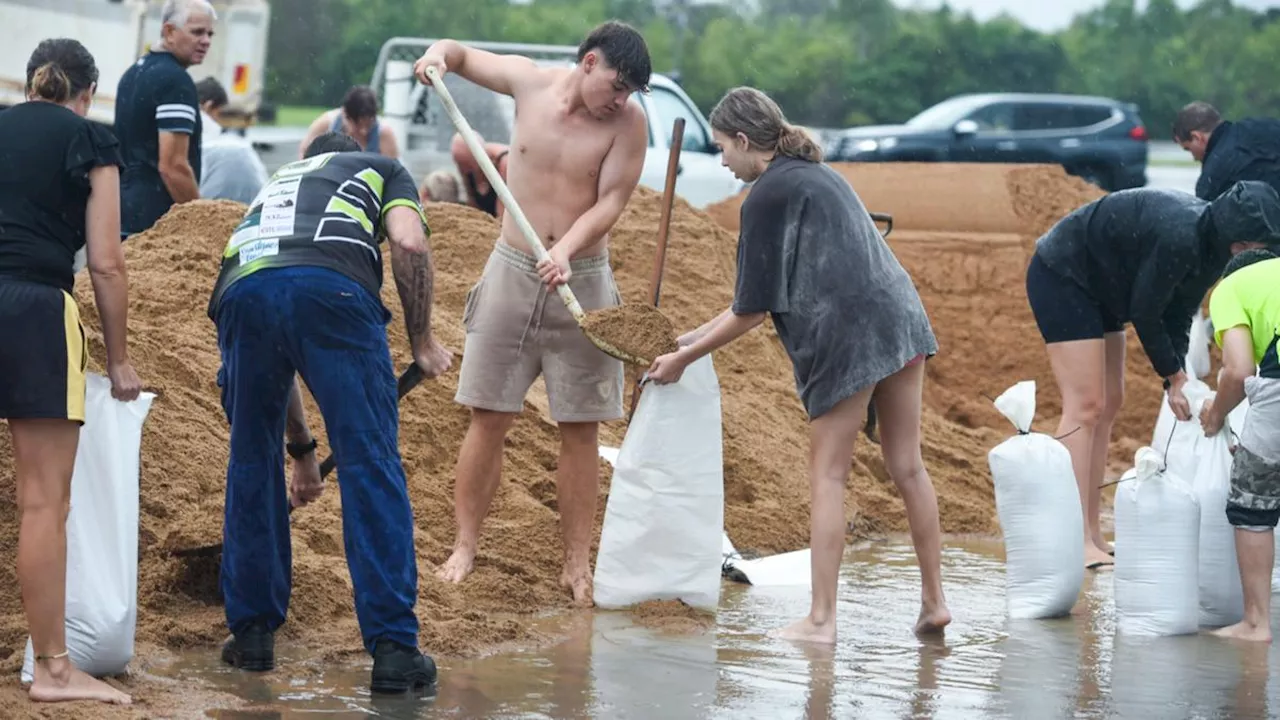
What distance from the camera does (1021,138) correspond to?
23.7 meters

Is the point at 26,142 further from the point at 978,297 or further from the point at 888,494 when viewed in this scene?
the point at 978,297

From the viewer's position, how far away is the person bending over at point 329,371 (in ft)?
15.7

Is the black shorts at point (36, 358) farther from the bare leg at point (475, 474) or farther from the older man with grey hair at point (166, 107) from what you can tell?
the older man with grey hair at point (166, 107)

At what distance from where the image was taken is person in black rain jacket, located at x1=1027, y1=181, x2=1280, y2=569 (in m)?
6.41

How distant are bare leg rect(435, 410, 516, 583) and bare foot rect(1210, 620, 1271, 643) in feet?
8.74

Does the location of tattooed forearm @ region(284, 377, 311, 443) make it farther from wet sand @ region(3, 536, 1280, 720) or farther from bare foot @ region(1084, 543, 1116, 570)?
bare foot @ region(1084, 543, 1116, 570)

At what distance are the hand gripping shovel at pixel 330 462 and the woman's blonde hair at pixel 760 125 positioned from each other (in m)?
1.30

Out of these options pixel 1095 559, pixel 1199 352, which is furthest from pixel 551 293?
pixel 1199 352

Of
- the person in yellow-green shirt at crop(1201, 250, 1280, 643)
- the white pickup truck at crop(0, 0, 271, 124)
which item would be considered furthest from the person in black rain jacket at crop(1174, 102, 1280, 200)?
the white pickup truck at crop(0, 0, 271, 124)

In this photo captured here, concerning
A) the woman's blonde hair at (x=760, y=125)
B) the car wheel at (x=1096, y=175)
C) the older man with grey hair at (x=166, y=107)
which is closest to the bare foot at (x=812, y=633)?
the woman's blonde hair at (x=760, y=125)

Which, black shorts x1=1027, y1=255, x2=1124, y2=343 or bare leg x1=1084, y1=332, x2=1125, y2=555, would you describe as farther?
bare leg x1=1084, y1=332, x2=1125, y2=555

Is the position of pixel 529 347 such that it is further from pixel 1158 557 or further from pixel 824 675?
pixel 1158 557

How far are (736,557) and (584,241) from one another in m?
1.63

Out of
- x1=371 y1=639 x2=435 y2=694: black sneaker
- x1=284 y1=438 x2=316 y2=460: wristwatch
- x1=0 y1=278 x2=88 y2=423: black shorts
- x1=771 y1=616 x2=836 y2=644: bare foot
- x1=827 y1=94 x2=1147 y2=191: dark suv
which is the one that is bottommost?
x1=771 y1=616 x2=836 y2=644: bare foot
